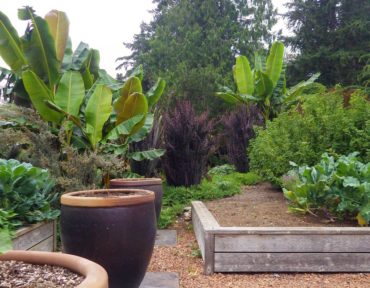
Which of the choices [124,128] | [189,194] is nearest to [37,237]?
[124,128]

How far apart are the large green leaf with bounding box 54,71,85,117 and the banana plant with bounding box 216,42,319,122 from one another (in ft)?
25.6

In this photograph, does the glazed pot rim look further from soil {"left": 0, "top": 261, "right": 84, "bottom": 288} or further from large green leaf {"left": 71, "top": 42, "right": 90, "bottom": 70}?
large green leaf {"left": 71, "top": 42, "right": 90, "bottom": 70}

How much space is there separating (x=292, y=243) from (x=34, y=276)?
2.61m

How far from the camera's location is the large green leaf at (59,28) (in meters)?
6.71

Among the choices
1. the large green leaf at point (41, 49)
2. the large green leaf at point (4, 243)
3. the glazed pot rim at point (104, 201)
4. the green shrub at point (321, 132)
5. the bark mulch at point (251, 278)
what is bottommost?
the bark mulch at point (251, 278)

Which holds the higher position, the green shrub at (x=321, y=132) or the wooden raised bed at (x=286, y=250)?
the green shrub at (x=321, y=132)

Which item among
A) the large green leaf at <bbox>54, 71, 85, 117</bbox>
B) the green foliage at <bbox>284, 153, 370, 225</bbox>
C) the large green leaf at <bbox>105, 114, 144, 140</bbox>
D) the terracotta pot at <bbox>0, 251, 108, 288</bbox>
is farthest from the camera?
the large green leaf at <bbox>105, 114, 144, 140</bbox>

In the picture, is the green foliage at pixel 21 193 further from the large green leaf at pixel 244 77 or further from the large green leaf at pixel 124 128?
the large green leaf at pixel 244 77

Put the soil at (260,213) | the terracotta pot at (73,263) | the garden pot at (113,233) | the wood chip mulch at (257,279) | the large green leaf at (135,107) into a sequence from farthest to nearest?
the large green leaf at (135,107), the soil at (260,213), the wood chip mulch at (257,279), the garden pot at (113,233), the terracotta pot at (73,263)

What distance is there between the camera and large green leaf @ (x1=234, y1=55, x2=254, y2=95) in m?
13.3

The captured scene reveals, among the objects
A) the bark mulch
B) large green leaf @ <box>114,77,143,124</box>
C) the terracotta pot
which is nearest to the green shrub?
the bark mulch

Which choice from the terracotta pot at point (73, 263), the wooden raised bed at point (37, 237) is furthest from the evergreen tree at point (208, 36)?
the terracotta pot at point (73, 263)

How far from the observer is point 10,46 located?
20.5 ft

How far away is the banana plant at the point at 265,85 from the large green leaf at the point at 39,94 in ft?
26.2
